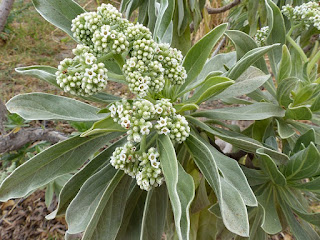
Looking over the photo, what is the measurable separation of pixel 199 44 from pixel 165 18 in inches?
8.8

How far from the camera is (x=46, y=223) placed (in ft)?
9.65

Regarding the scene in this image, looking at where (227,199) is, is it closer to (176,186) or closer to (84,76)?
(176,186)

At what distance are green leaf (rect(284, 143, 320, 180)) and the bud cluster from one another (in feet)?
1.79

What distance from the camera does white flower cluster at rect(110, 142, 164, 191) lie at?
931 millimetres

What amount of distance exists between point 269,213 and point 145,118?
30.4 inches

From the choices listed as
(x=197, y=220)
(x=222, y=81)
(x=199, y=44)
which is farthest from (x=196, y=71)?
(x=197, y=220)

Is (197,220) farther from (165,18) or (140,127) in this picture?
(165,18)

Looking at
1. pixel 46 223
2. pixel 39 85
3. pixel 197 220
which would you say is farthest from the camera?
pixel 39 85

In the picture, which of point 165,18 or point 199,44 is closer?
point 199,44

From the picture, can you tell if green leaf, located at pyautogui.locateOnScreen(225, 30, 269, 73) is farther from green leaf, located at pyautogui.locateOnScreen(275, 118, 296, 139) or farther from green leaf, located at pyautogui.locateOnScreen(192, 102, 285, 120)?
green leaf, located at pyautogui.locateOnScreen(275, 118, 296, 139)

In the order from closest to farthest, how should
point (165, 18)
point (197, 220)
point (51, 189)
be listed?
point (165, 18), point (197, 220), point (51, 189)

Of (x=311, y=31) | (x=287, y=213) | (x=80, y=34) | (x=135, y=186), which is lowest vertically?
(x=135, y=186)

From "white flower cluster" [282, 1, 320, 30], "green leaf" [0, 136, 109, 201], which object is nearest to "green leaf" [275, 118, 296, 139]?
"white flower cluster" [282, 1, 320, 30]

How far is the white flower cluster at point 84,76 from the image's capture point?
916 mm
